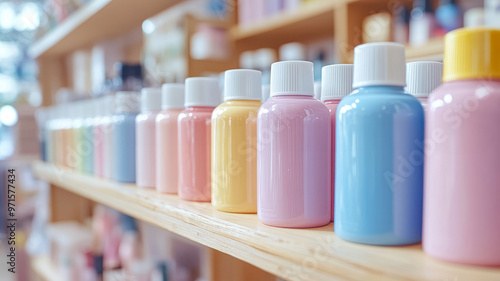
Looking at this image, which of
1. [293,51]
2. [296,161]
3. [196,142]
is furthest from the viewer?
[293,51]

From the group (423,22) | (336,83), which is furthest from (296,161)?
(423,22)

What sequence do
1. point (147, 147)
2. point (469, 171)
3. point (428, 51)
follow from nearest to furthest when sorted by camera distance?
point (469, 171)
point (147, 147)
point (428, 51)

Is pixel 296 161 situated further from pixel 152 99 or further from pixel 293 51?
pixel 293 51

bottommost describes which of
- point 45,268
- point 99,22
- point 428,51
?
point 45,268

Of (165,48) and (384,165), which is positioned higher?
(165,48)

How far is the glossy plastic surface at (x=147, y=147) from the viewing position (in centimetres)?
73

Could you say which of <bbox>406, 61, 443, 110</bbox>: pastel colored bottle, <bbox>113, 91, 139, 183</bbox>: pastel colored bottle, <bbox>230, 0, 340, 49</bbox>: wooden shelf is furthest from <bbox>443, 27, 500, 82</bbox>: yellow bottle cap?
<bbox>230, 0, 340, 49</bbox>: wooden shelf

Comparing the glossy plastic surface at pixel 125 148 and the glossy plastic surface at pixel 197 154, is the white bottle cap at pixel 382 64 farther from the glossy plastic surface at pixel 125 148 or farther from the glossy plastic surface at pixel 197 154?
the glossy plastic surface at pixel 125 148

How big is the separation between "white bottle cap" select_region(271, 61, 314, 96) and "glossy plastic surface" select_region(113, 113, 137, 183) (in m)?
0.44

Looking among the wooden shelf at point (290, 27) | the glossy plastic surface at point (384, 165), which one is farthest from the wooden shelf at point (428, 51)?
the glossy plastic surface at point (384, 165)

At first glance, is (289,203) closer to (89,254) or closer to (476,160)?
(476,160)

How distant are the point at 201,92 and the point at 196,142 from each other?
71 mm

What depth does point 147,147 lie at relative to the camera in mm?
732

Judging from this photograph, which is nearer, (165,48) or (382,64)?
(382,64)
